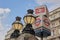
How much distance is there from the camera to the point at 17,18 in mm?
9375

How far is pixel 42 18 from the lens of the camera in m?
12.0

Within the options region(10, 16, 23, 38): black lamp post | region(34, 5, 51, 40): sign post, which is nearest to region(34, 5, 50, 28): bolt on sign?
region(34, 5, 51, 40): sign post

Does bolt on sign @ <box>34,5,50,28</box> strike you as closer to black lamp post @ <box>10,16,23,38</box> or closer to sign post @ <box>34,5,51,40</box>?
sign post @ <box>34,5,51,40</box>

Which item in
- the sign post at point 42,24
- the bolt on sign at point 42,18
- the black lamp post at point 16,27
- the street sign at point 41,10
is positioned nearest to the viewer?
the black lamp post at point 16,27

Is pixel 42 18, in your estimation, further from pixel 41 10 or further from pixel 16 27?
pixel 16 27

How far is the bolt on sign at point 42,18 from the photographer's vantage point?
1186 cm

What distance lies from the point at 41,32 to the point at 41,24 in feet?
1.59

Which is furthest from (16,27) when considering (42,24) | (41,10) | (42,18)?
(41,10)

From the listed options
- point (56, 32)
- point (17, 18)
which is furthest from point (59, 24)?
point (17, 18)

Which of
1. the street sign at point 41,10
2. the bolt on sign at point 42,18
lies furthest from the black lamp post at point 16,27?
the street sign at point 41,10

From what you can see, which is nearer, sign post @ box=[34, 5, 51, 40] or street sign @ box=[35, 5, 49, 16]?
sign post @ box=[34, 5, 51, 40]

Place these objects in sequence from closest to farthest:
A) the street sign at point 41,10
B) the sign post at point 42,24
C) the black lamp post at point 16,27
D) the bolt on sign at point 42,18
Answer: the black lamp post at point 16,27, the sign post at point 42,24, the bolt on sign at point 42,18, the street sign at point 41,10

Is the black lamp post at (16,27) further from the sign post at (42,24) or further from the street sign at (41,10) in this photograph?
the street sign at (41,10)

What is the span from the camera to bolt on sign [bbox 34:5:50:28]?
1186cm
